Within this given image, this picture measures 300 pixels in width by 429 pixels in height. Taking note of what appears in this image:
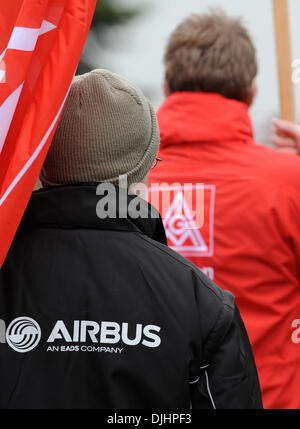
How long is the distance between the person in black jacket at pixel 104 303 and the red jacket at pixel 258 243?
80 centimetres

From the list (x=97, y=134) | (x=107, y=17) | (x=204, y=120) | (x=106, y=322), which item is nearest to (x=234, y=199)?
(x=204, y=120)

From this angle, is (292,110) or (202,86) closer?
(202,86)

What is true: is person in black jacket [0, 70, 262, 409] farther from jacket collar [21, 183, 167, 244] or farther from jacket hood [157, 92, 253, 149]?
jacket hood [157, 92, 253, 149]

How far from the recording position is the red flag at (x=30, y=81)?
1.46 m

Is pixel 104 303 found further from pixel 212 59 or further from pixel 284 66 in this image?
pixel 284 66

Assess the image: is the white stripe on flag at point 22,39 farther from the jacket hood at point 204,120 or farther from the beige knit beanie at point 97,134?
the jacket hood at point 204,120

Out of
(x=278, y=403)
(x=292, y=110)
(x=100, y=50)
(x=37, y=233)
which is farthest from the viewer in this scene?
(x=100, y=50)

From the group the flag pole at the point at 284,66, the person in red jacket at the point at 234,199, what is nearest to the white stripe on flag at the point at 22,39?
the person in red jacket at the point at 234,199

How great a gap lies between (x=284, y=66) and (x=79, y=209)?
1.83 m

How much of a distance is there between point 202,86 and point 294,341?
3.07 feet

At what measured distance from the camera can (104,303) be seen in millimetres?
1482
